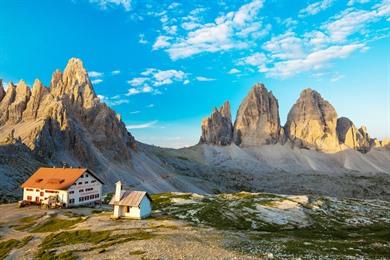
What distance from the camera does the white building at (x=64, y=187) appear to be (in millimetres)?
91750

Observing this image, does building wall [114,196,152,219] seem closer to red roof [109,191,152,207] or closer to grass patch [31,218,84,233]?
red roof [109,191,152,207]

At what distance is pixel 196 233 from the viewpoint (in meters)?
54.8

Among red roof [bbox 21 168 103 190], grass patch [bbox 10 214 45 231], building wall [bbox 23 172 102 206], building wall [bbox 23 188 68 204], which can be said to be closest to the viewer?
grass patch [bbox 10 214 45 231]

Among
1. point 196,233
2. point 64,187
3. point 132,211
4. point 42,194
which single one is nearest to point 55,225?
point 132,211

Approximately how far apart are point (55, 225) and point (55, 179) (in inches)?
1071

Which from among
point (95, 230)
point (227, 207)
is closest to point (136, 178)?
Answer: point (227, 207)

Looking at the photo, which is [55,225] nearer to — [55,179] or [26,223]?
[26,223]

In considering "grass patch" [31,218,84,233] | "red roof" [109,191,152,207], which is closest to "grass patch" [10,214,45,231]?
"grass patch" [31,218,84,233]

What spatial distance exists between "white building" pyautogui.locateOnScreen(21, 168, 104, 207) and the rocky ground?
17.1ft

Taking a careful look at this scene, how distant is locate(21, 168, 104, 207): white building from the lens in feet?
301

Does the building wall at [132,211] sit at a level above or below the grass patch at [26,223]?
above

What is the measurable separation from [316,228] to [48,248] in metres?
61.0

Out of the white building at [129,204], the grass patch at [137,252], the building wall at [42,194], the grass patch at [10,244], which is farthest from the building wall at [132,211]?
the grass patch at [137,252]

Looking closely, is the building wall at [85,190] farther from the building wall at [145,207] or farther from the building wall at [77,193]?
the building wall at [145,207]
